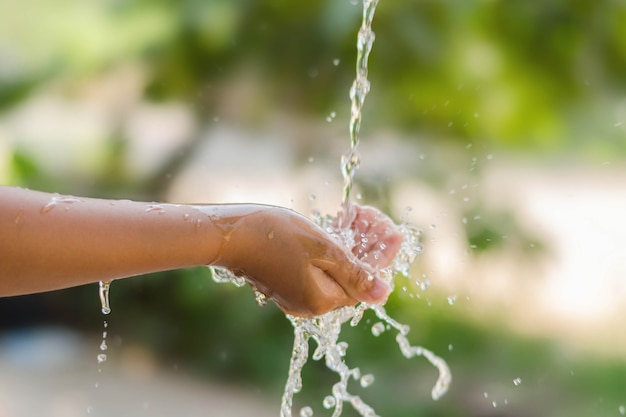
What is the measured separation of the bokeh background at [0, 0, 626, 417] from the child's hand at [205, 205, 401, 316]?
1.09m

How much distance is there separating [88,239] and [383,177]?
1.39m

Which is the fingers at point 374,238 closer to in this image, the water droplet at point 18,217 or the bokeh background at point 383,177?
the water droplet at point 18,217

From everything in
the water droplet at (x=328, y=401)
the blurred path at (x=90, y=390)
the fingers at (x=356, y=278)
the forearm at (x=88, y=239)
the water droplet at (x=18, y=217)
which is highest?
the water droplet at (x=18, y=217)

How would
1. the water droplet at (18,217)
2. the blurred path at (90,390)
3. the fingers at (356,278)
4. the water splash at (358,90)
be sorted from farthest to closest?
1. the blurred path at (90,390)
2. the water splash at (358,90)
3. the fingers at (356,278)
4. the water droplet at (18,217)

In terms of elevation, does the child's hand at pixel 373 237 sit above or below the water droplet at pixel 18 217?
below

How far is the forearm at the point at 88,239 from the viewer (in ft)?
1.82

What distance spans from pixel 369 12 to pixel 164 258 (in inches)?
19.9

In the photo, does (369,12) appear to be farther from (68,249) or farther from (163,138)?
(163,138)

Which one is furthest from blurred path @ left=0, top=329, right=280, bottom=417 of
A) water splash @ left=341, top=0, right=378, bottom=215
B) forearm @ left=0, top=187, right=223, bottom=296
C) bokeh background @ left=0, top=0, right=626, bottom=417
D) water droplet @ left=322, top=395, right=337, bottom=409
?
forearm @ left=0, top=187, right=223, bottom=296

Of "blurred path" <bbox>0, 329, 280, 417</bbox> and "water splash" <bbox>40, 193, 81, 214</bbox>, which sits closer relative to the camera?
"water splash" <bbox>40, 193, 81, 214</bbox>

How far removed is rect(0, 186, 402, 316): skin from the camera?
0.56 m

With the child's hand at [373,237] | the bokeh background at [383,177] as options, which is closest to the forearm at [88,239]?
the child's hand at [373,237]

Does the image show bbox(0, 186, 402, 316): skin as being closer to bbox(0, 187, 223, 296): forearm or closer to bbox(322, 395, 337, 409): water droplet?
bbox(0, 187, 223, 296): forearm

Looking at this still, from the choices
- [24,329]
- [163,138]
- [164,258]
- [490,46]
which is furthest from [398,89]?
[164,258]
